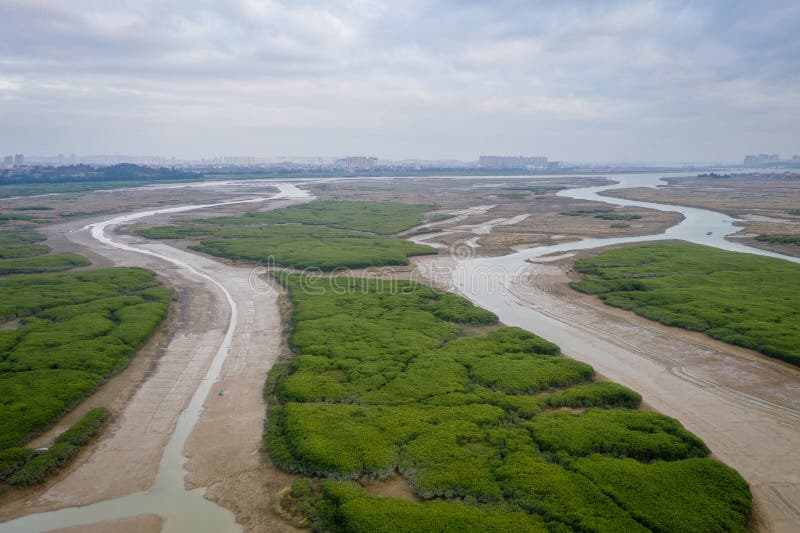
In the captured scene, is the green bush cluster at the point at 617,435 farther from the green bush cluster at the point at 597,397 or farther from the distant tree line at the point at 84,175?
the distant tree line at the point at 84,175

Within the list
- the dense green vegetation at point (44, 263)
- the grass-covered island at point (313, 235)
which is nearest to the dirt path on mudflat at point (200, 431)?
the grass-covered island at point (313, 235)

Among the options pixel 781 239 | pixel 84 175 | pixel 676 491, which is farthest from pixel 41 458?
pixel 84 175

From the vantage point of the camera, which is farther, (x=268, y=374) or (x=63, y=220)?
(x=63, y=220)

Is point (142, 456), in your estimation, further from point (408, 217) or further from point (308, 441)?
point (408, 217)

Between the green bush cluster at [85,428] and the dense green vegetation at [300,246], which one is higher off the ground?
the dense green vegetation at [300,246]

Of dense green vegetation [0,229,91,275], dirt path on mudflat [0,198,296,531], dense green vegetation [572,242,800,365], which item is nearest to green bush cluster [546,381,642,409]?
dense green vegetation [572,242,800,365]

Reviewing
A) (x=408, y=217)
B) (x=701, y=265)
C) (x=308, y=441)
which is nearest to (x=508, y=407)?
(x=308, y=441)
